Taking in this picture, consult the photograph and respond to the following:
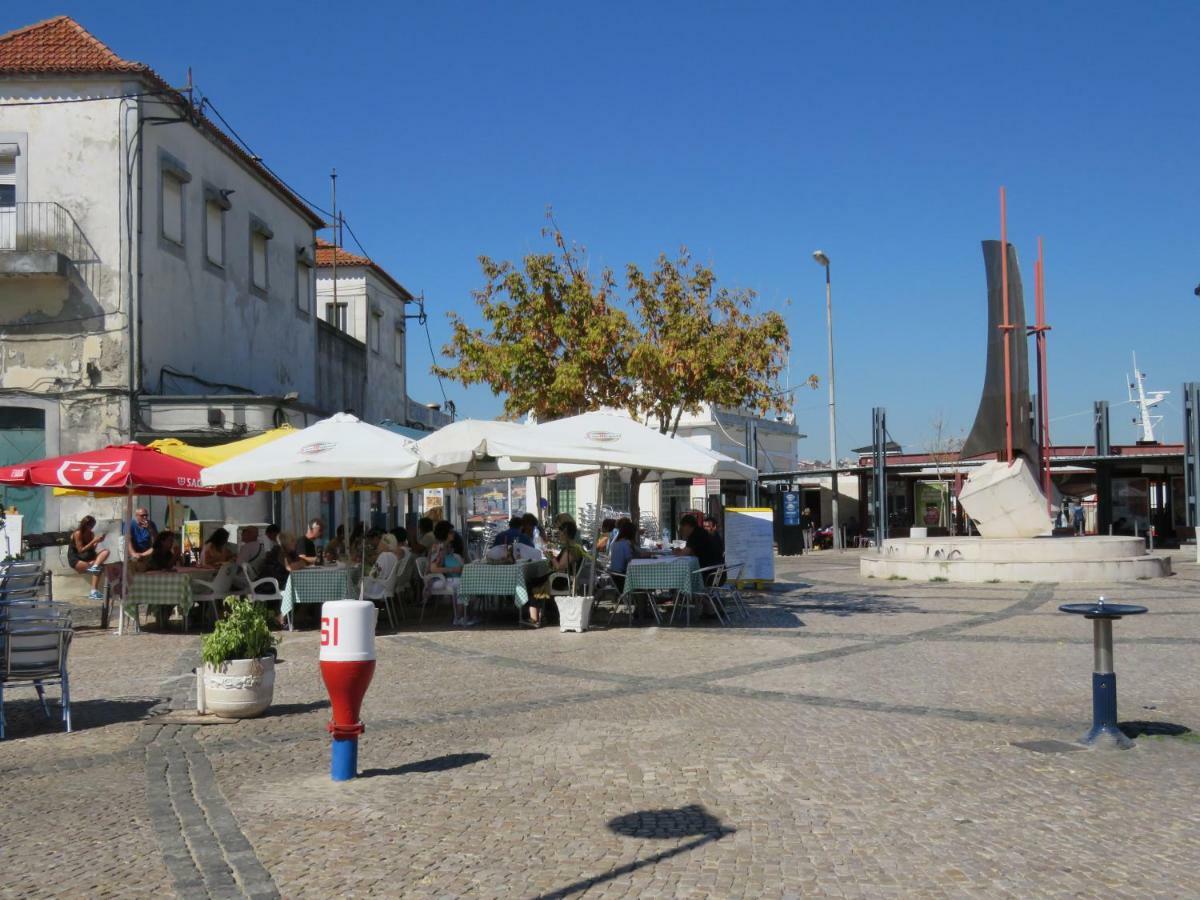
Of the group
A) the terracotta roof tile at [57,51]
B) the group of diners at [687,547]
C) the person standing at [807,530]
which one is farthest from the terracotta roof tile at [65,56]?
the person standing at [807,530]

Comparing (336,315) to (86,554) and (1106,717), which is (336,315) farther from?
(1106,717)

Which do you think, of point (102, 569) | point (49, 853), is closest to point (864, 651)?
point (49, 853)

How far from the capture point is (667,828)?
5766 millimetres

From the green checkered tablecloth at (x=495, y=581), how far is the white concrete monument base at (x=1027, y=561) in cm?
1059

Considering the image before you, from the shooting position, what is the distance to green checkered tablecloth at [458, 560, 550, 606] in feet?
47.1

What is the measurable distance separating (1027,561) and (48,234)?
18.1 meters

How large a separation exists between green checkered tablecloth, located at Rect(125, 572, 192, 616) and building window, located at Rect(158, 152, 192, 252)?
958cm

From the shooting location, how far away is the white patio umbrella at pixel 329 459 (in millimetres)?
13391

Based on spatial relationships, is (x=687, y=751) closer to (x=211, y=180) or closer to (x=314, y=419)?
(x=314, y=419)

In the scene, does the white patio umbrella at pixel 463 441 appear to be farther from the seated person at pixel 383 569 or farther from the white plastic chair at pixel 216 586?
the white plastic chair at pixel 216 586

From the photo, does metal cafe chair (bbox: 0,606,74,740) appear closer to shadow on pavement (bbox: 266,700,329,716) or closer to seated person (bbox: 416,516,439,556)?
shadow on pavement (bbox: 266,700,329,716)

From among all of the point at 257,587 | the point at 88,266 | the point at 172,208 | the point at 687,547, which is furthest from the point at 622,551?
the point at 172,208

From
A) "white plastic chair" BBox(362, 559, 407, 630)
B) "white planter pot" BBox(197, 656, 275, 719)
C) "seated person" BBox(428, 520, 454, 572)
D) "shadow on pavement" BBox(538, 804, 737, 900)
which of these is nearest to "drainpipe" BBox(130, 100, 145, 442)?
"seated person" BBox(428, 520, 454, 572)

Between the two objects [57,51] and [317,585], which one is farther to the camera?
[57,51]
